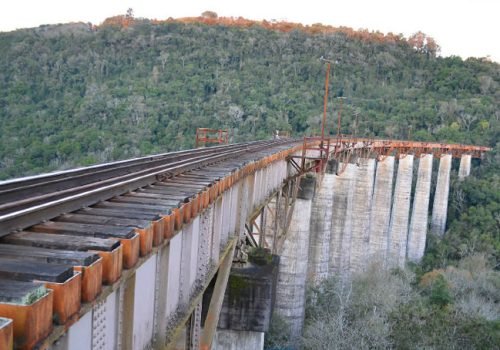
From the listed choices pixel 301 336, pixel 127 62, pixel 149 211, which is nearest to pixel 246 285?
pixel 149 211

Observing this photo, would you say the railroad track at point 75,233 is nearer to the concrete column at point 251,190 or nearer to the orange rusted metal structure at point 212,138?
the concrete column at point 251,190

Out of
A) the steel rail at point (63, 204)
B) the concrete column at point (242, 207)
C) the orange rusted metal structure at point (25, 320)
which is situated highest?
the orange rusted metal structure at point (25, 320)

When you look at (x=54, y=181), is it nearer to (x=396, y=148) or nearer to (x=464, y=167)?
(x=396, y=148)

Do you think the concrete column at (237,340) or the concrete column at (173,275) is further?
the concrete column at (237,340)

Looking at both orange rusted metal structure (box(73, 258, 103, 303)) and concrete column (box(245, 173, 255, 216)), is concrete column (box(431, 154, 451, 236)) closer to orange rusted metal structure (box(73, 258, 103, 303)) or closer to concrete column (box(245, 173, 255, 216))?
concrete column (box(245, 173, 255, 216))

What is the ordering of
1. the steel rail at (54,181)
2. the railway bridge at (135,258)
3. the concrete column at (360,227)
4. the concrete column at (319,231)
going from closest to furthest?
the railway bridge at (135,258), the steel rail at (54,181), the concrete column at (319,231), the concrete column at (360,227)

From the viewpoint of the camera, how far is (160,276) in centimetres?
495

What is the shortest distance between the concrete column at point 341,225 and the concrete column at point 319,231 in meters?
3.83

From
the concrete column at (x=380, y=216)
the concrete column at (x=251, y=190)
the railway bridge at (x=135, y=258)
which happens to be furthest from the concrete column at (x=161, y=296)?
the concrete column at (x=380, y=216)

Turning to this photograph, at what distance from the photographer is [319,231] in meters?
27.8

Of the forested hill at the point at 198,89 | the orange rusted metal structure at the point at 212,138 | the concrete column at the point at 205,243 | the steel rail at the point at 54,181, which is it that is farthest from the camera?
the forested hill at the point at 198,89

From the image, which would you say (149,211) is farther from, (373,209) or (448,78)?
(448,78)

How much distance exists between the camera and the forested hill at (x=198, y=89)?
2122 inches

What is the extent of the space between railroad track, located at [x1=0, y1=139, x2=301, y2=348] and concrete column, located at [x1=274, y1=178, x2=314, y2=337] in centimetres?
1528
